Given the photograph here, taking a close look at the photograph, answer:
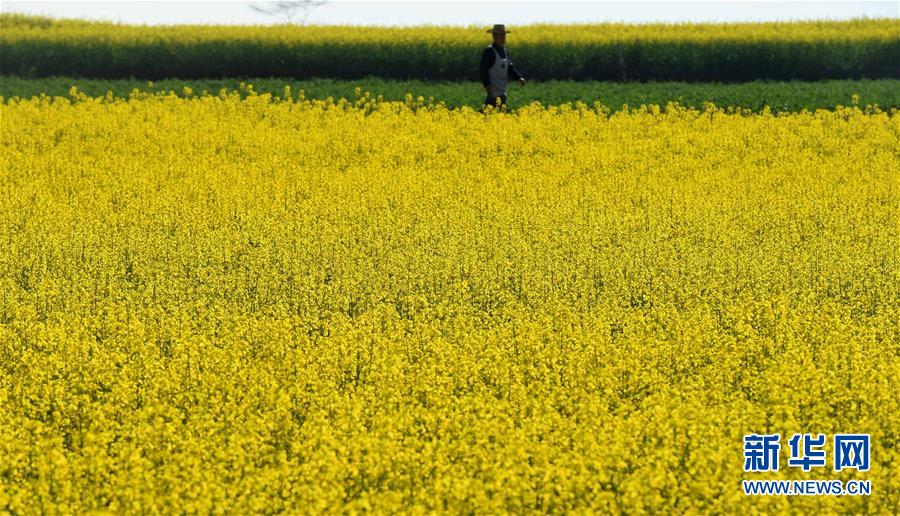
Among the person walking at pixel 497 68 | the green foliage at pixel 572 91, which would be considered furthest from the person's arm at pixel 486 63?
the green foliage at pixel 572 91

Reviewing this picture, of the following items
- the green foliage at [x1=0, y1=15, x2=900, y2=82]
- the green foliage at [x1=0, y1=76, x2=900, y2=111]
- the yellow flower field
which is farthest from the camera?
the green foliage at [x1=0, y1=15, x2=900, y2=82]

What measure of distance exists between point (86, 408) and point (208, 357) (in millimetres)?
1051

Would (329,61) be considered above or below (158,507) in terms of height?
above

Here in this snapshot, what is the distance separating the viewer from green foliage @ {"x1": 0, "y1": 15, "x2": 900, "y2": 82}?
96.9 ft

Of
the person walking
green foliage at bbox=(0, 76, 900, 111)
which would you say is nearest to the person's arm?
the person walking

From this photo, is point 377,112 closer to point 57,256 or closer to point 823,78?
point 57,256

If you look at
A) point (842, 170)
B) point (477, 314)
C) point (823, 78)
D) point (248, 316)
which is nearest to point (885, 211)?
point (842, 170)

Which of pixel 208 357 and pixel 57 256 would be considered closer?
pixel 208 357

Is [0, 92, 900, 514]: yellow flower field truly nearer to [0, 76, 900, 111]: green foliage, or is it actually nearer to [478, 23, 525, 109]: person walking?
[478, 23, 525, 109]: person walking

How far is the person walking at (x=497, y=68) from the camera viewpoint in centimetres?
1916

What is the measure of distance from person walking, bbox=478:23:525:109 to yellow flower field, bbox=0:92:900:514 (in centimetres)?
170

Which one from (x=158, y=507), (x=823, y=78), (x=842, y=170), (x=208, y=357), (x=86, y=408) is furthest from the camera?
(x=823, y=78)

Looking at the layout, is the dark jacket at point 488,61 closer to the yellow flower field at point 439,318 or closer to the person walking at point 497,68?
the person walking at point 497,68

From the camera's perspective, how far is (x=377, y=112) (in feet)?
67.8
